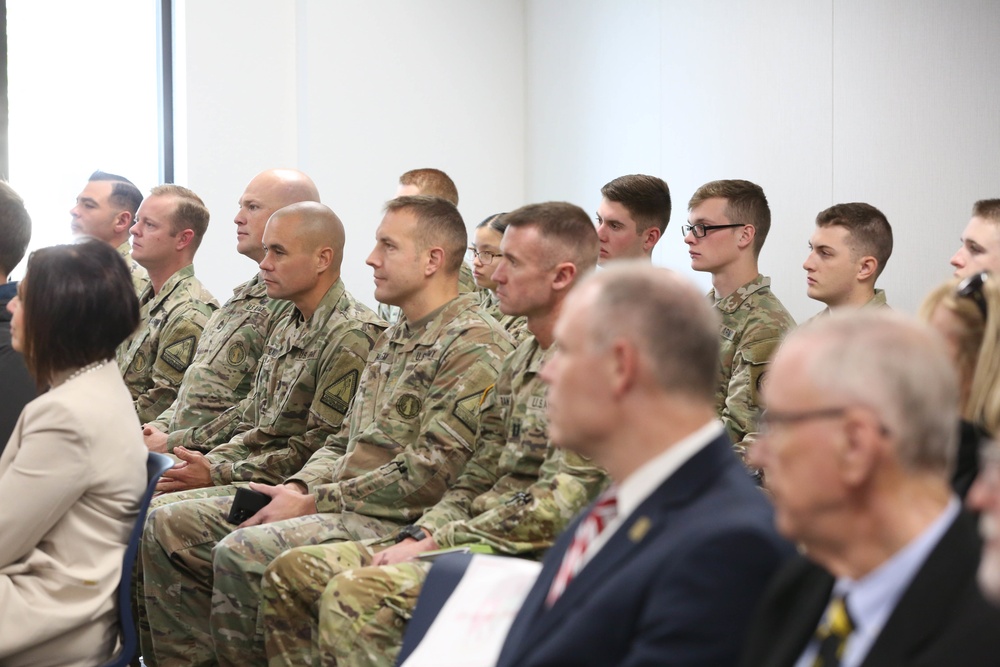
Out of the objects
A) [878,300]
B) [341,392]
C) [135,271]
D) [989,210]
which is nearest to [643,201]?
[878,300]

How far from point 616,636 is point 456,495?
1.48m

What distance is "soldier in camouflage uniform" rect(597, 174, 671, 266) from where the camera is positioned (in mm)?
4145

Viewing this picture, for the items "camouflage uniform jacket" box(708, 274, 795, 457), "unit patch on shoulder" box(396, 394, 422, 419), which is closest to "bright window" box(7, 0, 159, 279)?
"unit patch on shoulder" box(396, 394, 422, 419)

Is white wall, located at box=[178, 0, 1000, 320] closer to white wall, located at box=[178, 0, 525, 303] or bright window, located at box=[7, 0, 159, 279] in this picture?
white wall, located at box=[178, 0, 525, 303]

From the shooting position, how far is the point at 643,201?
4.14 m

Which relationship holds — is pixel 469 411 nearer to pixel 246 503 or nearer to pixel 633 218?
pixel 246 503

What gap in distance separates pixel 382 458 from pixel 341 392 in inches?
19.4

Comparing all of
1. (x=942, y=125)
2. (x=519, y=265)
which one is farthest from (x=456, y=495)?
(x=942, y=125)

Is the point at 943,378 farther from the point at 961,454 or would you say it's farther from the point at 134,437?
the point at 134,437

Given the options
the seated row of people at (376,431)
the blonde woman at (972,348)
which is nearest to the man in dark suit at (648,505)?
the blonde woman at (972,348)

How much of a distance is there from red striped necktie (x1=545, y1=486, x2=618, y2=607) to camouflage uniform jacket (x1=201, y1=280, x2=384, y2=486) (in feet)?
6.57

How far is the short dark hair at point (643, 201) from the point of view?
414cm

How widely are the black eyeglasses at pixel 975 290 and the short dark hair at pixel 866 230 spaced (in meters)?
2.05

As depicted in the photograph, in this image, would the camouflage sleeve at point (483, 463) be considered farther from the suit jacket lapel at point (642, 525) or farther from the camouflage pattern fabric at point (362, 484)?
the suit jacket lapel at point (642, 525)
